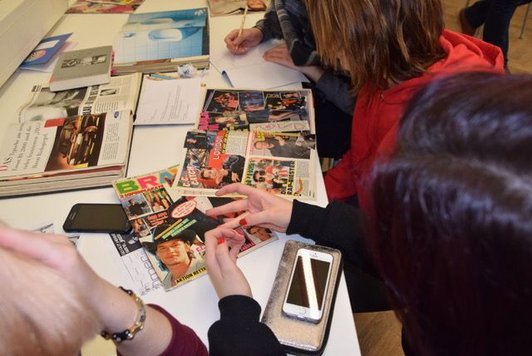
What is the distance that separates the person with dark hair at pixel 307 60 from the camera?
128 centimetres

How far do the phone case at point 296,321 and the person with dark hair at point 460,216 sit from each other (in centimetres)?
18

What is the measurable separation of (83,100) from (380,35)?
2.57 feet

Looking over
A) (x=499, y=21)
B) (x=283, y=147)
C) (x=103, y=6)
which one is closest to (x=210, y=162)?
(x=283, y=147)

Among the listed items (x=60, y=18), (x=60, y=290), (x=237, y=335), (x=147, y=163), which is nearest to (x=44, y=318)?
(x=60, y=290)

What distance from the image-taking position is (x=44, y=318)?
41cm

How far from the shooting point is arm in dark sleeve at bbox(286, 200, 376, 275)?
86 centimetres

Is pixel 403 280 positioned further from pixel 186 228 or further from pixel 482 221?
pixel 186 228

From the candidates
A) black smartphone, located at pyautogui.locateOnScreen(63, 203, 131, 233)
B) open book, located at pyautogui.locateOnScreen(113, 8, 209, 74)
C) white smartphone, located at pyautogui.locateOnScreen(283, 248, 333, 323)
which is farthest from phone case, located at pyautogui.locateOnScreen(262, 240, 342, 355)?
open book, located at pyautogui.locateOnScreen(113, 8, 209, 74)

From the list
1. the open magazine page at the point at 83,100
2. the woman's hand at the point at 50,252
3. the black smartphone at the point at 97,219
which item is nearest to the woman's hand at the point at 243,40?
the open magazine page at the point at 83,100

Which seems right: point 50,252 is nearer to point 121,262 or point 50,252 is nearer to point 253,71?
point 121,262

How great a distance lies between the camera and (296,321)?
0.73 meters

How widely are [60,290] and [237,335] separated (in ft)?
0.99

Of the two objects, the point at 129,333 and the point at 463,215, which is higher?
the point at 463,215

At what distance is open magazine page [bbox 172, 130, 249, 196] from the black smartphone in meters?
0.13
